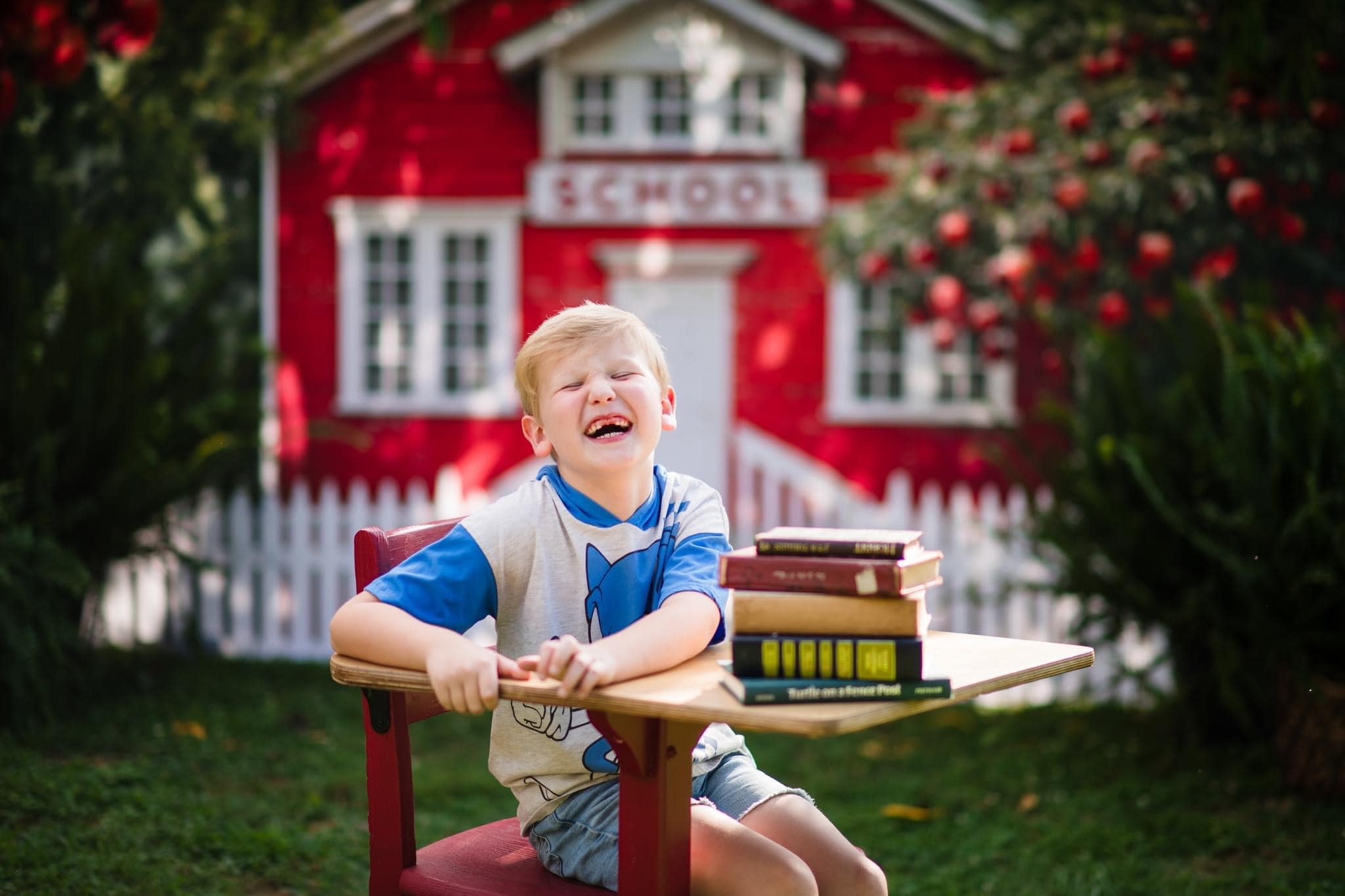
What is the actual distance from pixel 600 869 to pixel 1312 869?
3015mm

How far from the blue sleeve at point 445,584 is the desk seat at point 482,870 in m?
0.47

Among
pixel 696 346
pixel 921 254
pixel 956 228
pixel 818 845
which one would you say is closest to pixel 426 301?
pixel 696 346

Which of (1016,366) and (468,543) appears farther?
(1016,366)

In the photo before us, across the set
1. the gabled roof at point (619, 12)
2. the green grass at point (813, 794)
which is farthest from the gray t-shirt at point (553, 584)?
the gabled roof at point (619, 12)

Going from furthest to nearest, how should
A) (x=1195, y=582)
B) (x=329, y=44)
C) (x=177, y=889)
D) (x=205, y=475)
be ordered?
(x=329, y=44) < (x=205, y=475) < (x=1195, y=582) < (x=177, y=889)

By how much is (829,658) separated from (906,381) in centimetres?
888

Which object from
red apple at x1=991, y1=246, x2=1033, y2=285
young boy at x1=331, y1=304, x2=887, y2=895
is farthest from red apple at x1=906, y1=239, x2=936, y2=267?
young boy at x1=331, y1=304, x2=887, y2=895

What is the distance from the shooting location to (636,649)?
2.13 metres

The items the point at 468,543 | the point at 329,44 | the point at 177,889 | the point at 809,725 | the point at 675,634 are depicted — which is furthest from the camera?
the point at 329,44

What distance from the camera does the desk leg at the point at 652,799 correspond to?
2047 millimetres

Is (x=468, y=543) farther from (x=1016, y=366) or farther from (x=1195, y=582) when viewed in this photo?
(x=1016, y=366)

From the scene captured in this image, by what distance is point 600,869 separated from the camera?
2.32 metres

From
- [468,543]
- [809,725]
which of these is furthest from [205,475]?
[809,725]

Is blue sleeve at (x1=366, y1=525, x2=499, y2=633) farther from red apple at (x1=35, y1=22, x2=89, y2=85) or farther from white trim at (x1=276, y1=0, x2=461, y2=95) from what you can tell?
white trim at (x1=276, y1=0, x2=461, y2=95)
